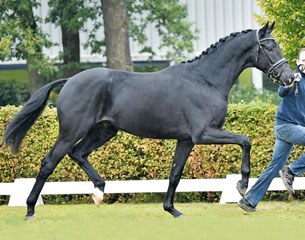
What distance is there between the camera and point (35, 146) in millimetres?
12047

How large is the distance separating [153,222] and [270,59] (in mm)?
2052

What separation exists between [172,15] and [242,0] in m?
5.78

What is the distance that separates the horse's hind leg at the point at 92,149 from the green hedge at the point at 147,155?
171 cm

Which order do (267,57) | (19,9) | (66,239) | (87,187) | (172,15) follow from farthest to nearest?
(172,15) < (19,9) < (87,187) < (267,57) < (66,239)

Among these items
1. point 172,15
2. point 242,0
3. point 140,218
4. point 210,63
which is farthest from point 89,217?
point 242,0

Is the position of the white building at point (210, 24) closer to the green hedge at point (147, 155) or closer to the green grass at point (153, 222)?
the green hedge at point (147, 155)

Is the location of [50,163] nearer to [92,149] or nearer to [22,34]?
[92,149]

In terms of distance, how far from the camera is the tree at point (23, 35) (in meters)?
19.5

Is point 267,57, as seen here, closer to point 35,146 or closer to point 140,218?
point 140,218

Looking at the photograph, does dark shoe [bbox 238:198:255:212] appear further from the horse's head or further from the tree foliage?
the tree foliage

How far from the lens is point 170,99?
9.83 metres

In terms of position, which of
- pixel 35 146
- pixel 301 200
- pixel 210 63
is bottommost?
pixel 301 200

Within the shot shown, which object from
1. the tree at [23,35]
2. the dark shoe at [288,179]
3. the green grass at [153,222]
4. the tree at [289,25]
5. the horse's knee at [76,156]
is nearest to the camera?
the green grass at [153,222]

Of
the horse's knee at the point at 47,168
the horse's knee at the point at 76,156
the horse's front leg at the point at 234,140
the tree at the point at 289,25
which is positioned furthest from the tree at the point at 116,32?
the horse's front leg at the point at 234,140
